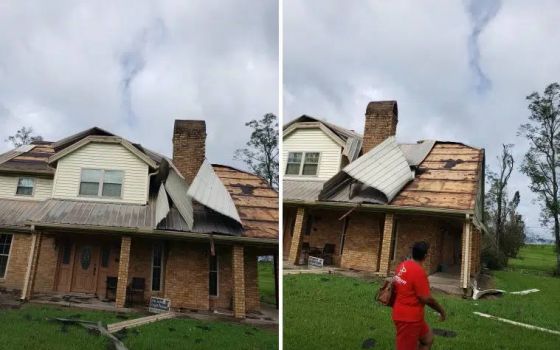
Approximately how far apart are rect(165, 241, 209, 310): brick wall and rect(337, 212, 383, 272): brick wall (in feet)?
7.94

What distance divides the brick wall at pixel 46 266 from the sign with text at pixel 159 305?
1.42 m

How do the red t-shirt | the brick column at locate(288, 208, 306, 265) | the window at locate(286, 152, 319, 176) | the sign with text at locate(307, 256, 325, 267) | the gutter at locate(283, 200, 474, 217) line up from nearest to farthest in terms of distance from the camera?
1. the red t-shirt
2. the sign with text at locate(307, 256, 325, 267)
3. the gutter at locate(283, 200, 474, 217)
4. the brick column at locate(288, 208, 306, 265)
5. the window at locate(286, 152, 319, 176)

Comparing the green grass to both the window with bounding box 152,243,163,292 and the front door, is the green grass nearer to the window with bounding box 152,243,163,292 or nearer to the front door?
the window with bounding box 152,243,163,292

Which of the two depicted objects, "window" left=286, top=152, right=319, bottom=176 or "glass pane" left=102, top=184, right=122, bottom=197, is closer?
"window" left=286, top=152, right=319, bottom=176

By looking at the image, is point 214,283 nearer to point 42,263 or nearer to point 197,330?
point 197,330

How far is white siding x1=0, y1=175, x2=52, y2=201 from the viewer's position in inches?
266

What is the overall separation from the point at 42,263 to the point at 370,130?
5.26 metres

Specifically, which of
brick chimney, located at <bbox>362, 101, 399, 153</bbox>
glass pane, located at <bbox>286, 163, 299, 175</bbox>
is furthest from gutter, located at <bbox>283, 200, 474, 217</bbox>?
brick chimney, located at <bbox>362, 101, 399, 153</bbox>

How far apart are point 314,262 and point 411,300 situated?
10.3ft

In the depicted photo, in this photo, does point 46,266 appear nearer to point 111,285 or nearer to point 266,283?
point 111,285

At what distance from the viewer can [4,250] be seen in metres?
6.50

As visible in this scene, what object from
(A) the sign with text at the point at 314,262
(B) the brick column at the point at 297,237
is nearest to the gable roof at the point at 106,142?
(B) the brick column at the point at 297,237

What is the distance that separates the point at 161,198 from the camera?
7.67m

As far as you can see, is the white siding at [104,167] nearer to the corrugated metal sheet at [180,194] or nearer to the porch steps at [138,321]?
the corrugated metal sheet at [180,194]
